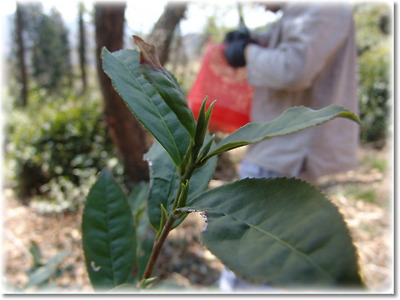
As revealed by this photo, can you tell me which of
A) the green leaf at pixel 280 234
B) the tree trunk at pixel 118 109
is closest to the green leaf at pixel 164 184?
the green leaf at pixel 280 234

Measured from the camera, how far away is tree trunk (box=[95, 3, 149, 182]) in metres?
2.04

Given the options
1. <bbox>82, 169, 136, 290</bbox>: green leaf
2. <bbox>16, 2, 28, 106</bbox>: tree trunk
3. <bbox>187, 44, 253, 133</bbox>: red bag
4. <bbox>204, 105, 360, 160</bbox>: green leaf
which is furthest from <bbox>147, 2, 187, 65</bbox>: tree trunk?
<bbox>16, 2, 28, 106</bbox>: tree trunk

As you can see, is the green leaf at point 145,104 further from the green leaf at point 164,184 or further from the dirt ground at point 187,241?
the dirt ground at point 187,241

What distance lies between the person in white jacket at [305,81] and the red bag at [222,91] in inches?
2.4

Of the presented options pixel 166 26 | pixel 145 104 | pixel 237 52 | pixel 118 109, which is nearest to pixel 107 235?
pixel 145 104

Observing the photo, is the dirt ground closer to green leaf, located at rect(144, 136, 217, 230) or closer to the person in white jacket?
the person in white jacket

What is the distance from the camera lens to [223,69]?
1644 millimetres

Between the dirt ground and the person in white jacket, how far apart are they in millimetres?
725

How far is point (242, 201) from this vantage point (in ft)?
1.12

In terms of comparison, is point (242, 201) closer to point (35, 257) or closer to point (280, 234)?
point (280, 234)

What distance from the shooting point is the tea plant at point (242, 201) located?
0.26 m

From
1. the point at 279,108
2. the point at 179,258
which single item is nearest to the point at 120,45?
the point at 279,108

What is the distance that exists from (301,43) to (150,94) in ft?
3.59

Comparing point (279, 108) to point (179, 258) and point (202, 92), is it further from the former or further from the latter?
point (179, 258)
